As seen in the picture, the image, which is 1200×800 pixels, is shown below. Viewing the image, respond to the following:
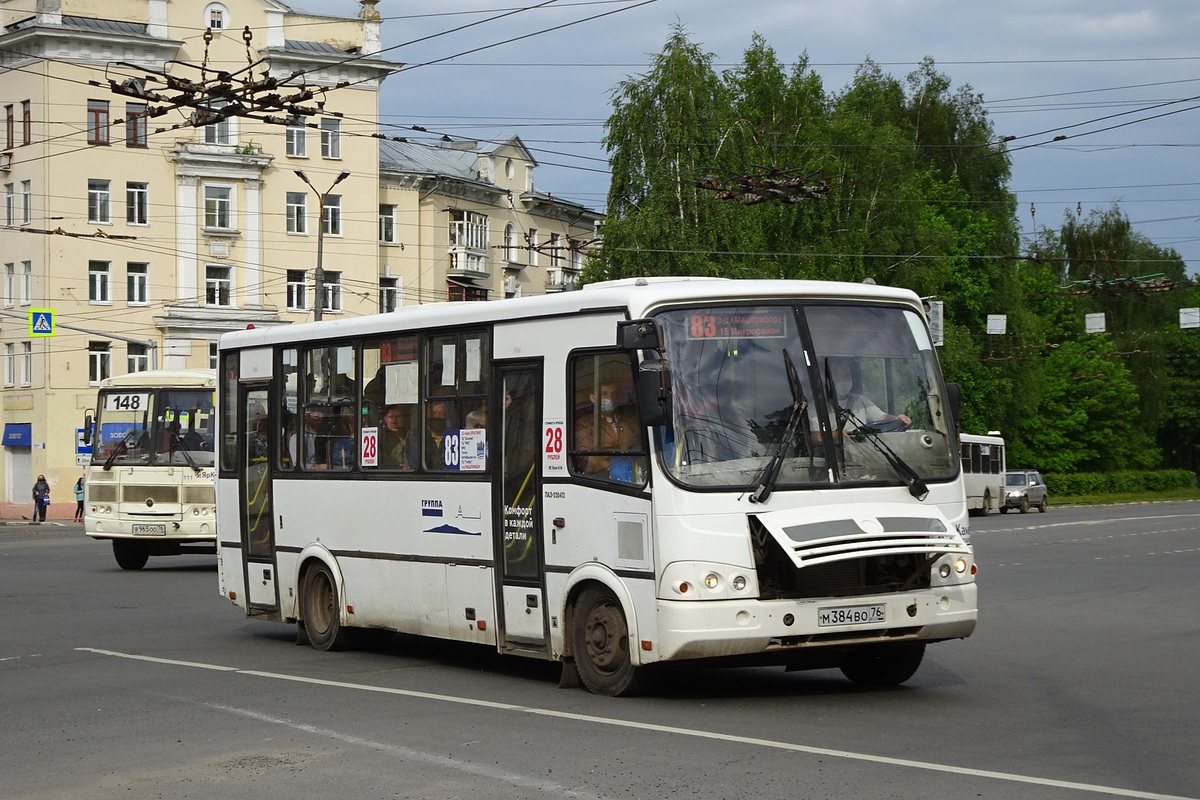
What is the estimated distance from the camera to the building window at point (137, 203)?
64625mm

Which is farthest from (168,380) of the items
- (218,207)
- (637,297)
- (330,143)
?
(330,143)

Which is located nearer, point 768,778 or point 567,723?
point 768,778

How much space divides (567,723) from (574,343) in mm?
2877

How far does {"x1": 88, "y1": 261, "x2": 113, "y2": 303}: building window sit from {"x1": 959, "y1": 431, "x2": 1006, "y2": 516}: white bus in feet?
103

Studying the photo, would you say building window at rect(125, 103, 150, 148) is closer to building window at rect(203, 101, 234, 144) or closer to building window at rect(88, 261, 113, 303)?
building window at rect(203, 101, 234, 144)

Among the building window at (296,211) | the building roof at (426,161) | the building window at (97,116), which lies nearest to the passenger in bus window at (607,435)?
the building window at (97,116)

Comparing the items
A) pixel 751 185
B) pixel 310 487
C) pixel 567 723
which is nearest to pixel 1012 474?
pixel 751 185

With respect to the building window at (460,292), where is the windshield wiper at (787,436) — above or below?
below

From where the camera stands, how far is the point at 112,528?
27750 mm

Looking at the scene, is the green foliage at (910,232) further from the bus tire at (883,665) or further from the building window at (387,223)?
the bus tire at (883,665)

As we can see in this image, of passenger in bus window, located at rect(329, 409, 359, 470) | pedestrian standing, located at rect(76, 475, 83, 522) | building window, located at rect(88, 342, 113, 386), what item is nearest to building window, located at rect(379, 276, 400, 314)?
building window, located at rect(88, 342, 113, 386)

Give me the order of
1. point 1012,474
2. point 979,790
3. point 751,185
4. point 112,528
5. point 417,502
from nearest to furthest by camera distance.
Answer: point 979,790
point 417,502
point 112,528
point 751,185
point 1012,474

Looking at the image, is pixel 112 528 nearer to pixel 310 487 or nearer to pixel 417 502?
pixel 310 487

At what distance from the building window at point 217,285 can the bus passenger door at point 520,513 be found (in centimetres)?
5585
